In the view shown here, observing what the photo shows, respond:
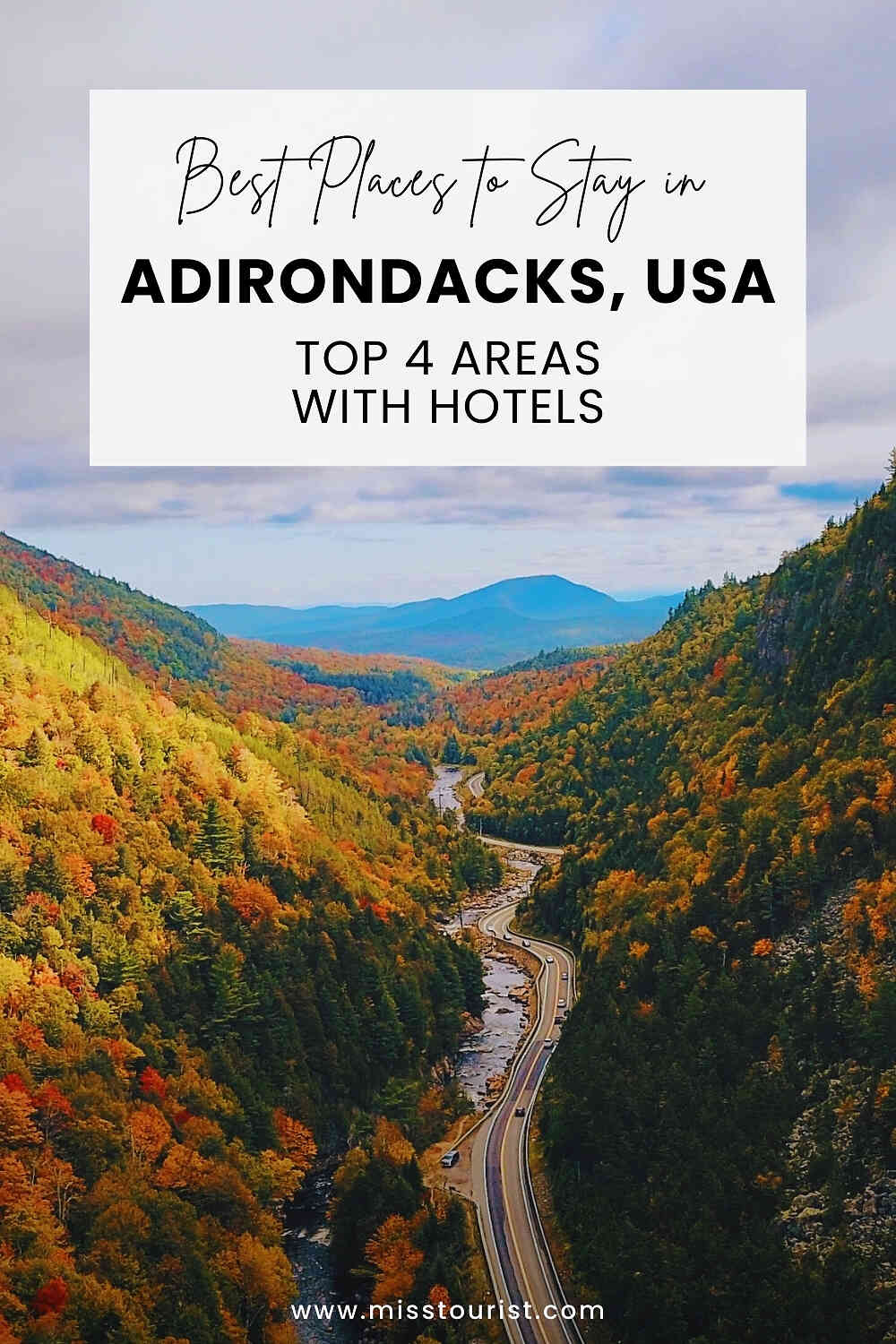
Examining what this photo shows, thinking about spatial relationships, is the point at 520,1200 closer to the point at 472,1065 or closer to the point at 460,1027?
the point at 472,1065

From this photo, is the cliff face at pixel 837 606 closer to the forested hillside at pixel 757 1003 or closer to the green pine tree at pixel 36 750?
the forested hillside at pixel 757 1003

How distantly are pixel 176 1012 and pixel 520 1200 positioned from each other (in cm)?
2556

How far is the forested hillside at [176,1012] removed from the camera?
5172 centimetres

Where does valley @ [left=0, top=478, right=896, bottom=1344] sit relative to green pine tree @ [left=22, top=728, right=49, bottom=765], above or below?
below

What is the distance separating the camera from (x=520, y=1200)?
60875 millimetres

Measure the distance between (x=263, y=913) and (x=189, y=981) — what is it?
1067cm

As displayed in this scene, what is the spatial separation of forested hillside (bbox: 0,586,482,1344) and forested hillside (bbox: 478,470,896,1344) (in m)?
10.7

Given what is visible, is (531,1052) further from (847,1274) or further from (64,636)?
Result: (64,636)

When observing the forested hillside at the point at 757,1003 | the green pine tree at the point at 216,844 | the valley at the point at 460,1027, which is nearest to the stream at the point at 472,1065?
the valley at the point at 460,1027

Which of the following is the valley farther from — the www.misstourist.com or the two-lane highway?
the www.misstourist.com

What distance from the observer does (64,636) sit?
11781cm

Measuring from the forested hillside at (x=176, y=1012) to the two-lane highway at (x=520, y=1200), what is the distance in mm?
3219

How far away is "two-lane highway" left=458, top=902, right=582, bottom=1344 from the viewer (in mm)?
50594

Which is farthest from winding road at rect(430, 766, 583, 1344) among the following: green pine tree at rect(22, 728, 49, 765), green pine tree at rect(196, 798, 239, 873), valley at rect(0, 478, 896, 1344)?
green pine tree at rect(22, 728, 49, 765)
